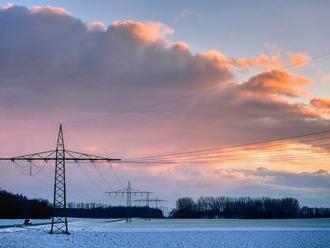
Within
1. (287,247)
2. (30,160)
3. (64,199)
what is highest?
(30,160)

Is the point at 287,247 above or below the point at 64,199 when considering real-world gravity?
below

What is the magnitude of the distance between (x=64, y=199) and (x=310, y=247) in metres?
24.6

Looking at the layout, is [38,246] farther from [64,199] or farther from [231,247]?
[231,247]

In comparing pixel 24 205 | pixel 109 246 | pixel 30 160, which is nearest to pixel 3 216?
pixel 24 205

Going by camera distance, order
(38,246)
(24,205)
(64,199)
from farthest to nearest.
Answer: (24,205), (64,199), (38,246)

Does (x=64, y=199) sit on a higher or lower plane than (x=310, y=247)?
higher

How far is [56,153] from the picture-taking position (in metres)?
55.2

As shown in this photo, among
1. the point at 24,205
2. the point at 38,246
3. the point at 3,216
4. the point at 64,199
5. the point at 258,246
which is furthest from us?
the point at 24,205

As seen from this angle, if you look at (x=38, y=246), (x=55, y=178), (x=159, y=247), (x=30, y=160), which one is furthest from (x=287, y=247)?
(x=30, y=160)

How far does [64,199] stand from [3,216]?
111 m

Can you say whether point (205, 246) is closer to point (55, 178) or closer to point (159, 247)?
point (159, 247)

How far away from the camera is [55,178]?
54344 millimetres

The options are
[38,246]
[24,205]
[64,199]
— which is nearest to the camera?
[38,246]

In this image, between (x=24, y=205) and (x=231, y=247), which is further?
(x=24, y=205)
